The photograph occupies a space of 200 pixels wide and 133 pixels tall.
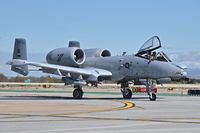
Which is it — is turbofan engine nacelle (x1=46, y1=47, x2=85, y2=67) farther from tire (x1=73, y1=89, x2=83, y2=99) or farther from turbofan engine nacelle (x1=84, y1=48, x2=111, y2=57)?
tire (x1=73, y1=89, x2=83, y2=99)

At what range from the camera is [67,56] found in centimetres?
4081

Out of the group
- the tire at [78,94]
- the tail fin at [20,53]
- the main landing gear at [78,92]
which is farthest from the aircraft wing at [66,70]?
the tire at [78,94]

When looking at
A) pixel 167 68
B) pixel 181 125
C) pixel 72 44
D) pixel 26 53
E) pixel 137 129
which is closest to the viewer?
pixel 137 129

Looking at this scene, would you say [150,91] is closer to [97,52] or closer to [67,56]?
[97,52]

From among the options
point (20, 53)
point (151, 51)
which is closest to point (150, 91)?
point (151, 51)

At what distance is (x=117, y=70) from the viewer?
38.8 m

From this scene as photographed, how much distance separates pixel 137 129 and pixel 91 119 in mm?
3779

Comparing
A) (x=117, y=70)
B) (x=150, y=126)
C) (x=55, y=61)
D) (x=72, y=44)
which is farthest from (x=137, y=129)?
(x=72, y=44)

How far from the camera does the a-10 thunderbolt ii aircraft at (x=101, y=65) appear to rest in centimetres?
3678

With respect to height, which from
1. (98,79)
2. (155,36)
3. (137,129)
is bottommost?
(137,129)

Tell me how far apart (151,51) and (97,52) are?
598 cm

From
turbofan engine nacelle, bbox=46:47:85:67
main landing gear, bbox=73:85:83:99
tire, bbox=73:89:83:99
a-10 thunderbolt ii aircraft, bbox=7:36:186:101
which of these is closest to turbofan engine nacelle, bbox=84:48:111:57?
a-10 thunderbolt ii aircraft, bbox=7:36:186:101

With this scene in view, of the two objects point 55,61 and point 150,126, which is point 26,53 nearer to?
point 55,61

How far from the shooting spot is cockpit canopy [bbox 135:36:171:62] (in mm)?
37181
